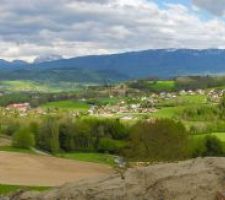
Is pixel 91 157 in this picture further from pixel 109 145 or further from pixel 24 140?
pixel 109 145

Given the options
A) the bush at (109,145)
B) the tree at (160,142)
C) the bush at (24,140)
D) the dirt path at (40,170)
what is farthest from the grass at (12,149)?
the tree at (160,142)

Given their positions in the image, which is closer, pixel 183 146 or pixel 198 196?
pixel 198 196

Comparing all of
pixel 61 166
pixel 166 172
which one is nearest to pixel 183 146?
pixel 61 166

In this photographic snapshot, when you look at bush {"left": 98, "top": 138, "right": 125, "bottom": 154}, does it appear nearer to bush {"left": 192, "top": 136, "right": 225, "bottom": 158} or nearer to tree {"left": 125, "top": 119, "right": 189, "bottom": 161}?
bush {"left": 192, "top": 136, "right": 225, "bottom": 158}

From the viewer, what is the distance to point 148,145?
70.1 m

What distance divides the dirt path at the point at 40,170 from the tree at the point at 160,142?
5369 millimetres

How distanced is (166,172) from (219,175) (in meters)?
1.54

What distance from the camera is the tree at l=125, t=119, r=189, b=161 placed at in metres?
69.9

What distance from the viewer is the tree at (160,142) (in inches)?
2753

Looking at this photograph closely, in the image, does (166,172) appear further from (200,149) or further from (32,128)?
(32,128)

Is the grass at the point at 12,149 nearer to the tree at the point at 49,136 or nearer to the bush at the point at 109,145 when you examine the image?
the tree at the point at 49,136

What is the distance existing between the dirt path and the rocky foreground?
1378 inches

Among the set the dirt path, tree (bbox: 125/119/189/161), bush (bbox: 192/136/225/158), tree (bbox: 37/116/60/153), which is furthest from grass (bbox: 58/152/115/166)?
bush (bbox: 192/136/225/158)

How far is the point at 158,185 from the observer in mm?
15609
